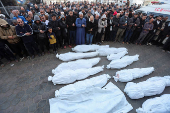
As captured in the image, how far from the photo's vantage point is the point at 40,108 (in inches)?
99.2

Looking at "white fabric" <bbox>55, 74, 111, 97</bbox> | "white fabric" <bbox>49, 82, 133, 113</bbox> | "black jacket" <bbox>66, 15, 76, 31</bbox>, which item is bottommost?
"white fabric" <bbox>49, 82, 133, 113</bbox>

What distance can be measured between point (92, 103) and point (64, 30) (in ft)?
13.2

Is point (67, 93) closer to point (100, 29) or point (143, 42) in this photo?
point (100, 29)

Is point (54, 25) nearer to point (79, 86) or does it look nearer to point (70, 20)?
point (70, 20)

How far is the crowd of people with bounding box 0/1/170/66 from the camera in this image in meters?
3.72

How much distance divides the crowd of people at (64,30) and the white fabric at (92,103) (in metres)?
3.16

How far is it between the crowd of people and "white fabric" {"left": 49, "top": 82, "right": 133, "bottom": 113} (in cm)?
316

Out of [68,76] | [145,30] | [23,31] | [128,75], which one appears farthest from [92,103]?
[145,30]

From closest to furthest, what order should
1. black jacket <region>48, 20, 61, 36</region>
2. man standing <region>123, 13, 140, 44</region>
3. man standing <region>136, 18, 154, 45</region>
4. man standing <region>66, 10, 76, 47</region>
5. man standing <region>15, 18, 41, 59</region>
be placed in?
man standing <region>15, 18, 41, 59</region>, black jacket <region>48, 20, 61, 36</region>, man standing <region>66, 10, 76, 47</region>, man standing <region>136, 18, 154, 45</region>, man standing <region>123, 13, 140, 44</region>

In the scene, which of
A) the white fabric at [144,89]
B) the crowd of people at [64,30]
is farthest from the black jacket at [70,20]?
the white fabric at [144,89]

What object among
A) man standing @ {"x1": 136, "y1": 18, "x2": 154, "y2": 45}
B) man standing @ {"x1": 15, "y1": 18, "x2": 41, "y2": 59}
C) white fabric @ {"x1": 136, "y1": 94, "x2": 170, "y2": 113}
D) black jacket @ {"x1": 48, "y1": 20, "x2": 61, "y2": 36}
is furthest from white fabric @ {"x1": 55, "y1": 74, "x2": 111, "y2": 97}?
man standing @ {"x1": 136, "y1": 18, "x2": 154, "y2": 45}

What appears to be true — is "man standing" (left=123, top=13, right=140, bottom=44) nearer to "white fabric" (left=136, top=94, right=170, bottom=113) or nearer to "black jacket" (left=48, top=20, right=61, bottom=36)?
"white fabric" (left=136, top=94, right=170, bottom=113)

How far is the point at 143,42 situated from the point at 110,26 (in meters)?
3.11

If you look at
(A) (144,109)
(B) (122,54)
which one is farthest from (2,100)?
(B) (122,54)
